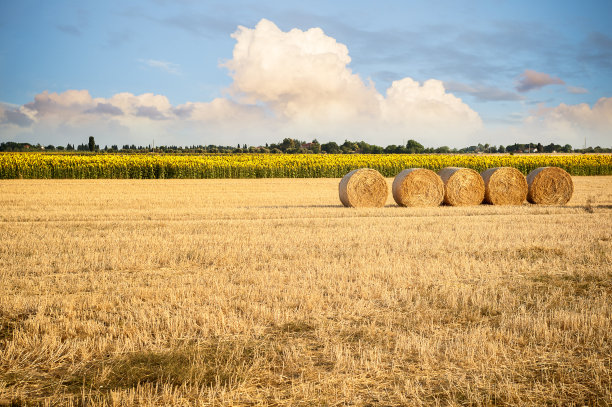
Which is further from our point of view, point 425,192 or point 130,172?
point 130,172

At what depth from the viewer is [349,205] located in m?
20.2

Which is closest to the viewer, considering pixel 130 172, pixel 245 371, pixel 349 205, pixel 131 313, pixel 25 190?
pixel 245 371

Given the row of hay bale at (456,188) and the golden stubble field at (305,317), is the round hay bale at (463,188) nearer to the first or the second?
the row of hay bale at (456,188)

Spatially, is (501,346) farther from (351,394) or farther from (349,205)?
(349,205)

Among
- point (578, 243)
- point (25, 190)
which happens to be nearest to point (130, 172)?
point (25, 190)

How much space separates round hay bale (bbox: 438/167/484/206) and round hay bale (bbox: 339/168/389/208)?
8.54ft

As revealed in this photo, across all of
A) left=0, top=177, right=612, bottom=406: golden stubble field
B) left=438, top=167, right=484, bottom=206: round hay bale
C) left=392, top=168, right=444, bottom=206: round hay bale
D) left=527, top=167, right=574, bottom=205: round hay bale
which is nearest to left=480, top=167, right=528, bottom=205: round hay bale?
left=438, top=167, right=484, bottom=206: round hay bale

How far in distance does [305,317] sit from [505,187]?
687 inches

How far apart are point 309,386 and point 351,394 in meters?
0.37

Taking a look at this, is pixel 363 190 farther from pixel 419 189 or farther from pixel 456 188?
pixel 456 188

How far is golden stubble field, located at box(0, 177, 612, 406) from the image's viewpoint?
450 cm

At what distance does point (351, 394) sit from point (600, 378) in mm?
2284

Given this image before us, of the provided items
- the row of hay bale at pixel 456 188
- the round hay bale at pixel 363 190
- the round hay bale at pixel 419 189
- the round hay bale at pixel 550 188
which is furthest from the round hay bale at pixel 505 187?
the round hay bale at pixel 363 190

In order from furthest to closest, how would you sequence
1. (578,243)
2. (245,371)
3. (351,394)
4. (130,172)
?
(130,172) → (578,243) → (245,371) → (351,394)
